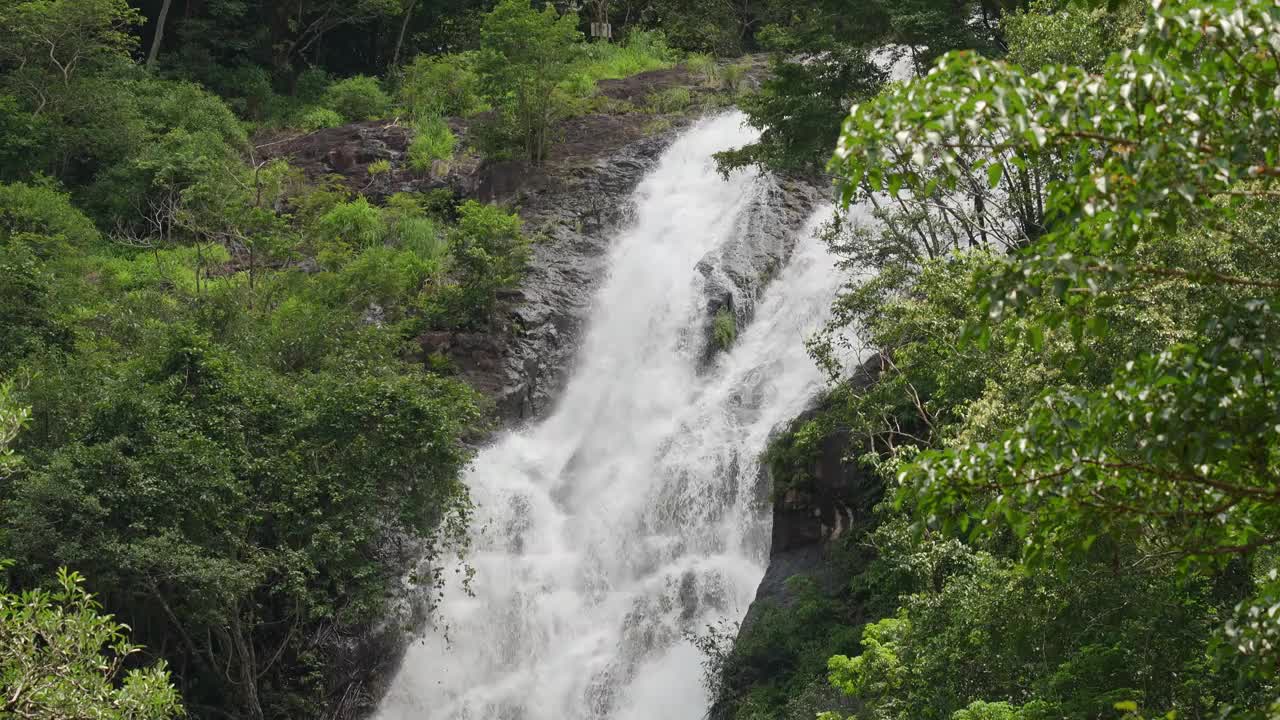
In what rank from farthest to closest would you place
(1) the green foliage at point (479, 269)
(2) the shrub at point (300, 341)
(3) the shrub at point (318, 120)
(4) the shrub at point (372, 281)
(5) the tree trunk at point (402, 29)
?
(5) the tree trunk at point (402, 29), (3) the shrub at point (318, 120), (1) the green foliage at point (479, 269), (4) the shrub at point (372, 281), (2) the shrub at point (300, 341)

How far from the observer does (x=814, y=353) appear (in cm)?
1744

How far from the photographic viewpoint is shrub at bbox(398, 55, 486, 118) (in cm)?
3791

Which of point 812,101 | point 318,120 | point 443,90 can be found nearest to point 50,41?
point 318,120

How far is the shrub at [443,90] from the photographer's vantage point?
37.9m

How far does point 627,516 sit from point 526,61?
14530mm

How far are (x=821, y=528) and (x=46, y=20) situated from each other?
26.1 m

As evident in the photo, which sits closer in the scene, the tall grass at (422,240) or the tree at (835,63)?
the tree at (835,63)

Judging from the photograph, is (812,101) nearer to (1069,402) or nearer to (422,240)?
(422,240)

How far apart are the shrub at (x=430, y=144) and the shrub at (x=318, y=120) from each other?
3381mm

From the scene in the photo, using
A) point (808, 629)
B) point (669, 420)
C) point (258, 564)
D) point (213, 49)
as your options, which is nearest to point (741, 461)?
point (669, 420)

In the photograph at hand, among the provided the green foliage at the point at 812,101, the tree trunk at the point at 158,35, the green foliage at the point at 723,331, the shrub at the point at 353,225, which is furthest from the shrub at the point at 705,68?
the tree trunk at the point at 158,35

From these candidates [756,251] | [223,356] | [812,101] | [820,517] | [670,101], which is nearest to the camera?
[223,356]

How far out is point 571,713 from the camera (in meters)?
19.8

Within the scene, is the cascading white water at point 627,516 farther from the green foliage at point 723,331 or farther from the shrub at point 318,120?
the shrub at point 318,120
